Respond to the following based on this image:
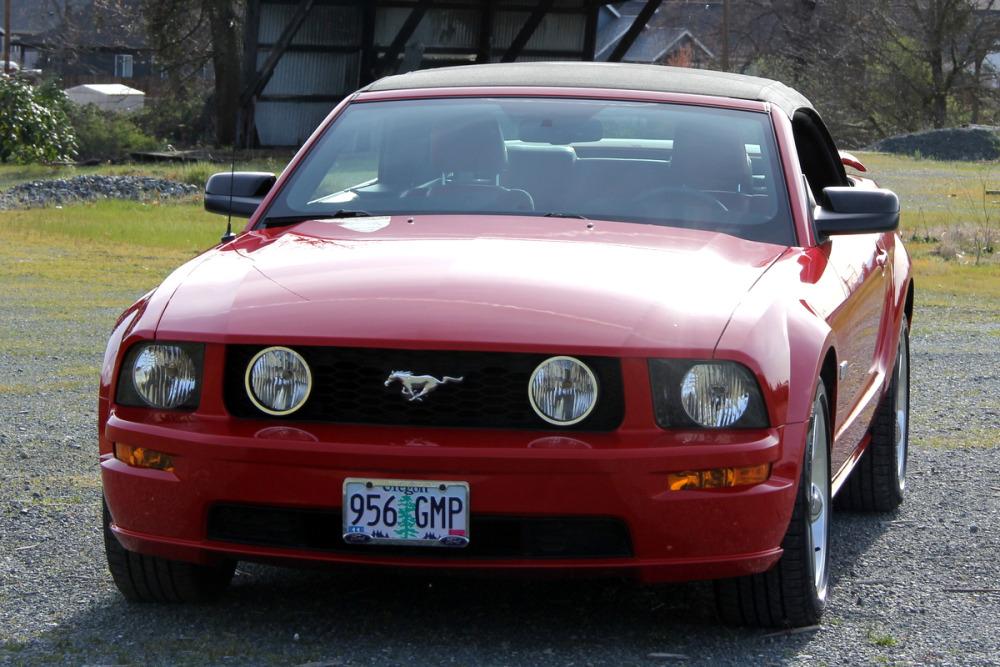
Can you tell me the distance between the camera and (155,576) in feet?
14.3

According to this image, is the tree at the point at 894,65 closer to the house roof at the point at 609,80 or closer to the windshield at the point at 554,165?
the house roof at the point at 609,80

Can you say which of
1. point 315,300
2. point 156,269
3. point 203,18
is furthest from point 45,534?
point 203,18

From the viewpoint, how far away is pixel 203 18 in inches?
1794

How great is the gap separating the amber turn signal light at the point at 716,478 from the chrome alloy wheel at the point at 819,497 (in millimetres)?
372

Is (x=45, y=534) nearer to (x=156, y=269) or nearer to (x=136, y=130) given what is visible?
(x=156, y=269)

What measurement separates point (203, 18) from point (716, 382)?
43536mm

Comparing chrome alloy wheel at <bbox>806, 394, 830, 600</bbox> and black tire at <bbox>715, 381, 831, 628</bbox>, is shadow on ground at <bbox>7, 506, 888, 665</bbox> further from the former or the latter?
chrome alloy wheel at <bbox>806, 394, 830, 600</bbox>

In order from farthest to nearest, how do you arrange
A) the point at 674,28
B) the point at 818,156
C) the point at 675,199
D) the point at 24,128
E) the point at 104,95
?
1. the point at 674,28
2. the point at 104,95
3. the point at 24,128
4. the point at 818,156
5. the point at 675,199

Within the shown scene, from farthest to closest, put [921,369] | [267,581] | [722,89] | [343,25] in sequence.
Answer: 1. [343,25]
2. [921,369]
3. [722,89]
4. [267,581]

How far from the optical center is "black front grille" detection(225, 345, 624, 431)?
384 cm

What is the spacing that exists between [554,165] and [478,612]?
1575 mm

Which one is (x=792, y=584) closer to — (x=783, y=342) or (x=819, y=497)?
(x=819, y=497)

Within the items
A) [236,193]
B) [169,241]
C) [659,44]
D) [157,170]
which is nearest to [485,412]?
[236,193]

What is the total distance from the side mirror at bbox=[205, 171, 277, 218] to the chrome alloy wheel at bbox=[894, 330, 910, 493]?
2526 mm
